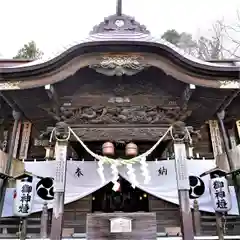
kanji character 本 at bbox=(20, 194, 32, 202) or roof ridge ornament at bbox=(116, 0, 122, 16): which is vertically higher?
roof ridge ornament at bbox=(116, 0, 122, 16)

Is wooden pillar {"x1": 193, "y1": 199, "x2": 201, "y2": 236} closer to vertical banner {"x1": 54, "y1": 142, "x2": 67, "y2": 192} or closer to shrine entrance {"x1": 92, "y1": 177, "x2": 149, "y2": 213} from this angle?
shrine entrance {"x1": 92, "y1": 177, "x2": 149, "y2": 213}

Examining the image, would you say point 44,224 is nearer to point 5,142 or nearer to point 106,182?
point 106,182

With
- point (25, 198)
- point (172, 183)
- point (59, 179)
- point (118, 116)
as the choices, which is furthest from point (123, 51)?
point (25, 198)

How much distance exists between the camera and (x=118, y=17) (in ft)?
23.7

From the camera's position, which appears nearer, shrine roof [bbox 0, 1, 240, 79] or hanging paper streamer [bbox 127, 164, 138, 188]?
shrine roof [bbox 0, 1, 240, 79]

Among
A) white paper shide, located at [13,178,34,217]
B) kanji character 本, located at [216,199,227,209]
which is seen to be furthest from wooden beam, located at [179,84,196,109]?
white paper shide, located at [13,178,34,217]

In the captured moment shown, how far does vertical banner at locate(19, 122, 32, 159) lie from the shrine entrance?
263 centimetres

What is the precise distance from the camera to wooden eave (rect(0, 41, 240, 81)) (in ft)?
20.4

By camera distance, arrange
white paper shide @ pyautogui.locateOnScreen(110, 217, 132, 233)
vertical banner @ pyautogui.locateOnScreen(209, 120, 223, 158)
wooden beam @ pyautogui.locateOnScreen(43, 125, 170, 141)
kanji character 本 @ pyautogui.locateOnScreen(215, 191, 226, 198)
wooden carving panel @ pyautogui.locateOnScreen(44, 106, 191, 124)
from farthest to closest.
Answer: vertical banner @ pyautogui.locateOnScreen(209, 120, 223, 158) → kanji character 本 @ pyautogui.locateOnScreen(215, 191, 226, 198) → wooden carving panel @ pyautogui.locateOnScreen(44, 106, 191, 124) → wooden beam @ pyautogui.locateOnScreen(43, 125, 170, 141) → white paper shide @ pyautogui.locateOnScreen(110, 217, 132, 233)

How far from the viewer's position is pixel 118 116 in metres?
6.95

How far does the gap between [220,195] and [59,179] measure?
156 inches

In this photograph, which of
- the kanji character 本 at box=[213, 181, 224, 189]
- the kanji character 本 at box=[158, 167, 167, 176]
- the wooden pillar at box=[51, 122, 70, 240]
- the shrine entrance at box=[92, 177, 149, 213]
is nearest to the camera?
the wooden pillar at box=[51, 122, 70, 240]

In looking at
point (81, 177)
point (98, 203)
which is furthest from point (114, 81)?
point (98, 203)

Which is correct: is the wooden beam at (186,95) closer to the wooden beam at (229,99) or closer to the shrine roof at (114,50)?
the shrine roof at (114,50)
